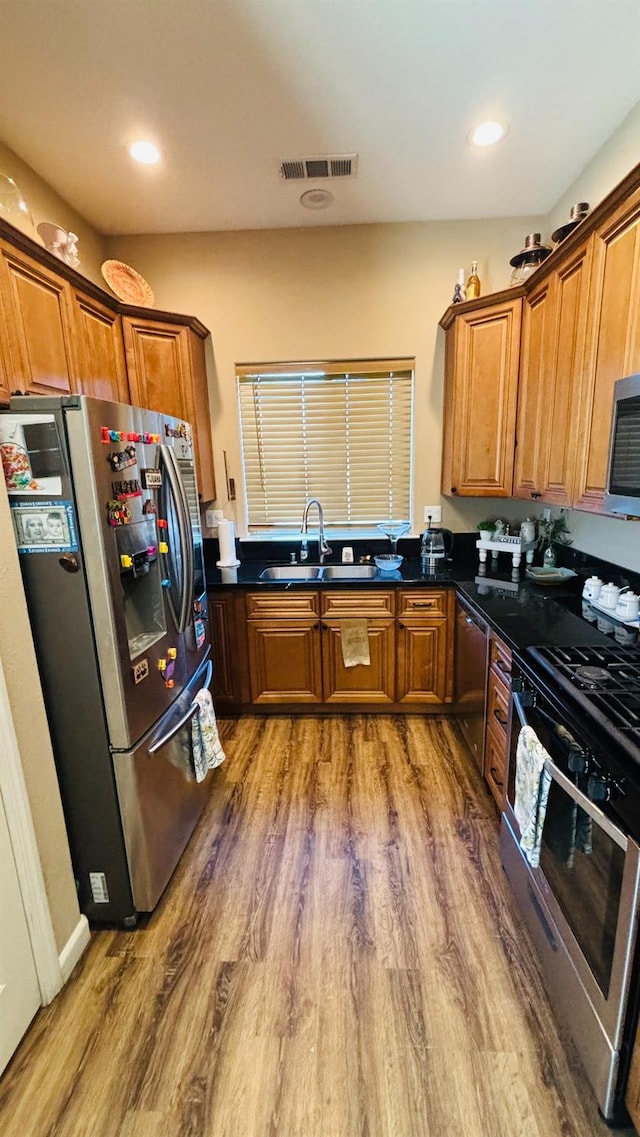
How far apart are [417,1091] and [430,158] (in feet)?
11.4

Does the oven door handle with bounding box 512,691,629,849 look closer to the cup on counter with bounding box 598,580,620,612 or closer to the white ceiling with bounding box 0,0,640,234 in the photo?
the cup on counter with bounding box 598,580,620,612

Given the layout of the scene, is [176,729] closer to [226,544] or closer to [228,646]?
[228,646]

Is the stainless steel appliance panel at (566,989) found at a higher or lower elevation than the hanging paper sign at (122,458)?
lower

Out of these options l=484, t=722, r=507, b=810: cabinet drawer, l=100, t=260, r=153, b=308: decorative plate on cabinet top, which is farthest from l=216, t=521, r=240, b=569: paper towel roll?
l=484, t=722, r=507, b=810: cabinet drawer

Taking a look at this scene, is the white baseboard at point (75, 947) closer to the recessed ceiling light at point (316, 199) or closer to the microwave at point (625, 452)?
the microwave at point (625, 452)

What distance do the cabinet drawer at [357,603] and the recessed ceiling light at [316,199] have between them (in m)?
2.18

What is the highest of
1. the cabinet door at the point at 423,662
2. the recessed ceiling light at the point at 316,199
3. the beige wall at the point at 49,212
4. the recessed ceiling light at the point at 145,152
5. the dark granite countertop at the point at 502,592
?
the recessed ceiling light at the point at 316,199

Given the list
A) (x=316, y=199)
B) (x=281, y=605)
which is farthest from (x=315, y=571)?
(x=316, y=199)

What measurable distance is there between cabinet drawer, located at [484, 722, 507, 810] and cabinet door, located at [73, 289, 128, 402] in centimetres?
252

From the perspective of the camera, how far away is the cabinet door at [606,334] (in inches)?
60.7

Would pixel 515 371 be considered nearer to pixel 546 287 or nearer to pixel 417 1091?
pixel 546 287

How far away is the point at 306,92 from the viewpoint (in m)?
1.79

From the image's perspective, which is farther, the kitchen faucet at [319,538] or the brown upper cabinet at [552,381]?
the kitchen faucet at [319,538]

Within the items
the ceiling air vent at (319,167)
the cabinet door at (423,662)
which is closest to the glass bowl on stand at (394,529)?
the cabinet door at (423,662)
